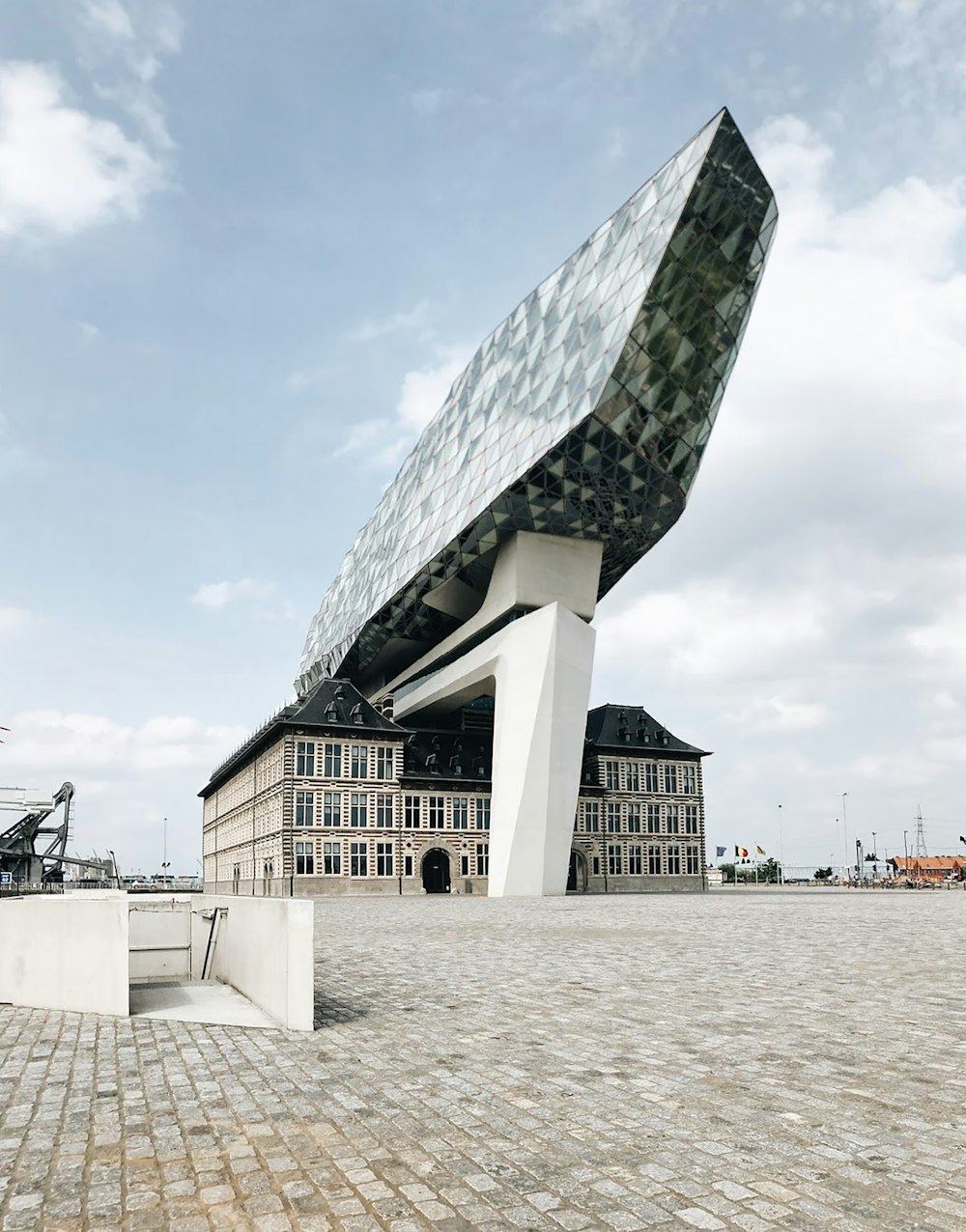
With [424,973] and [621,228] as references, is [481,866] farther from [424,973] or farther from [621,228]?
[424,973]

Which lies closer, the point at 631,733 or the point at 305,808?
the point at 305,808

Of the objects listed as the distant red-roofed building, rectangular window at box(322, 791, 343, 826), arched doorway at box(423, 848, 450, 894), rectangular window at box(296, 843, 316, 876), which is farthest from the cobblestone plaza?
the distant red-roofed building

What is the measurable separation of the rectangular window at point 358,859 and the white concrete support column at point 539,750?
14379 millimetres

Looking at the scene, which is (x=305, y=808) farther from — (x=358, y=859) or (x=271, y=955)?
(x=271, y=955)

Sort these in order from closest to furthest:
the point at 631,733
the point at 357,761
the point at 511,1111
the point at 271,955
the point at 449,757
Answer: the point at 511,1111, the point at 271,955, the point at 357,761, the point at 449,757, the point at 631,733

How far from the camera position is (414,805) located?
65875 millimetres

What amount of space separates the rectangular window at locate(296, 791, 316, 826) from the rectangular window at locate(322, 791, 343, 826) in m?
0.67

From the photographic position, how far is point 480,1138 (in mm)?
6680

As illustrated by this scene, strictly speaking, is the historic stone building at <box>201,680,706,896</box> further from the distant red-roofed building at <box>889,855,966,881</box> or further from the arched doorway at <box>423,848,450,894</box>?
the distant red-roofed building at <box>889,855,966,881</box>

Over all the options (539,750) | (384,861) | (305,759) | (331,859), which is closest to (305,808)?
(305,759)

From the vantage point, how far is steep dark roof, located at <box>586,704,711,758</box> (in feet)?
252

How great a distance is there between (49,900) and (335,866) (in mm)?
49985

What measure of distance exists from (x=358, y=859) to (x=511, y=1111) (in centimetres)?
5686

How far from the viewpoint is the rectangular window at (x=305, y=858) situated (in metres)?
60.4
